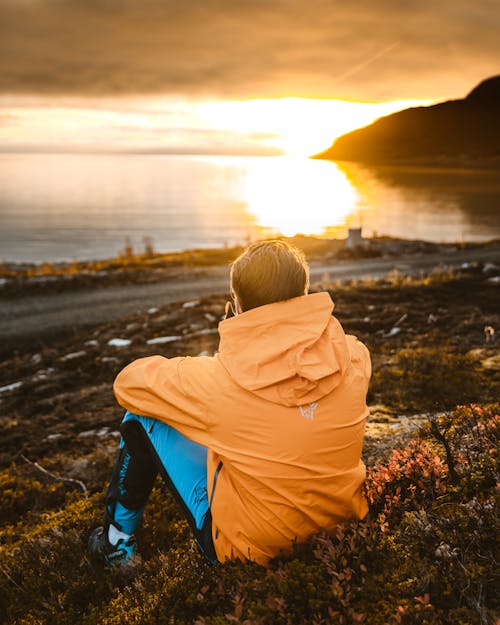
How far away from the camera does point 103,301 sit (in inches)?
621

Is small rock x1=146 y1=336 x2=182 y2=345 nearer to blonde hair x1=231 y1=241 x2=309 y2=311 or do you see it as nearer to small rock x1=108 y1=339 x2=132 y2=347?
small rock x1=108 y1=339 x2=132 y2=347

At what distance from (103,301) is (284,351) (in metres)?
14.3

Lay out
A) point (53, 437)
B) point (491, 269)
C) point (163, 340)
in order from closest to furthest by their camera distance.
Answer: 1. point (53, 437)
2. point (163, 340)
3. point (491, 269)

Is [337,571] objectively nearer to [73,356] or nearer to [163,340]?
[163,340]

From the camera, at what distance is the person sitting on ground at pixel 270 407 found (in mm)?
2416

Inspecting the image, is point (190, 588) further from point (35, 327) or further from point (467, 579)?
point (35, 327)

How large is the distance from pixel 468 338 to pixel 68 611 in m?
7.35

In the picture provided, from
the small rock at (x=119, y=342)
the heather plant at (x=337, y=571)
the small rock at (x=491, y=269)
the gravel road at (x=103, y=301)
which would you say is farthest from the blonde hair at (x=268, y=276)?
the small rock at (x=491, y=269)

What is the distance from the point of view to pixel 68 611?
3.05m

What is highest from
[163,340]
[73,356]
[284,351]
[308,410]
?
[284,351]

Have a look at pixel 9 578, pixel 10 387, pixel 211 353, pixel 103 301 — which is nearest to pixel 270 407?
pixel 9 578

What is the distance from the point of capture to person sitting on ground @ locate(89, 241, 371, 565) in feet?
7.93

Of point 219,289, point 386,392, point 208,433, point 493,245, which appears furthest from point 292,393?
point 493,245

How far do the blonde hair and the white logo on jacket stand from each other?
1.84ft
